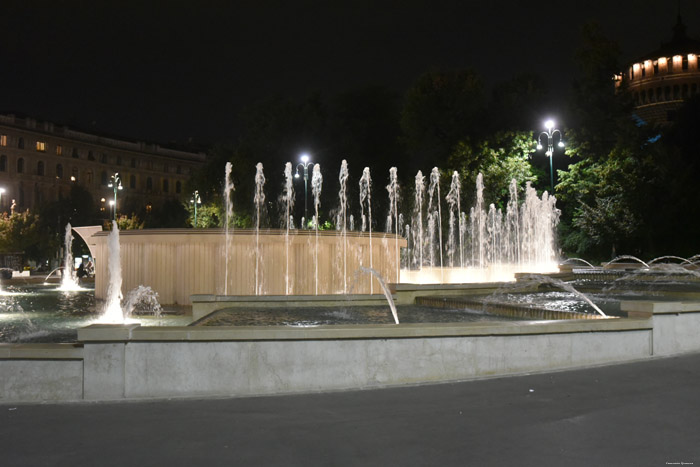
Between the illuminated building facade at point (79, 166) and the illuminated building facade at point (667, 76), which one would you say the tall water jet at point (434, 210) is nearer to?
the illuminated building facade at point (79, 166)

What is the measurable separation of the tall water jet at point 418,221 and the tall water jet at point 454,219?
160 centimetres

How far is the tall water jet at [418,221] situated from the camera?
124 ft

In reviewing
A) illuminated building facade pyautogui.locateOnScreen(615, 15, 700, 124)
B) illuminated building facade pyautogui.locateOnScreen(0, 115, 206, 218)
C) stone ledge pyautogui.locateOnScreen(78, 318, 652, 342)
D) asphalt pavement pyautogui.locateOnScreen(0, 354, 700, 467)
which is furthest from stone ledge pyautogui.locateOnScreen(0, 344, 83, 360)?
illuminated building facade pyautogui.locateOnScreen(615, 15, 700, 124)

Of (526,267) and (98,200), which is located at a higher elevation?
(98,200)

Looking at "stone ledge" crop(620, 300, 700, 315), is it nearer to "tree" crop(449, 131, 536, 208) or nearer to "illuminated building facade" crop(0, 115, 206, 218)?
"tree" crop(449, 131, 536, 208)

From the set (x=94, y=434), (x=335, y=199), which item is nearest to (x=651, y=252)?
(x=335, y=199)

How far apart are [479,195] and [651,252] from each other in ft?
30.9

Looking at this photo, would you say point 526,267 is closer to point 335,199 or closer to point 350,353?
point 335,199

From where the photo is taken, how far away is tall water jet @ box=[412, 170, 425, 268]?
37819 millimetres

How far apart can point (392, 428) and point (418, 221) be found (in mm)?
33867

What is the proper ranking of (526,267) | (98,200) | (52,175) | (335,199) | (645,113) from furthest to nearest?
(645,113), (98,200), (52,175), (335,199), (526,267)

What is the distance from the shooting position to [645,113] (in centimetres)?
9456

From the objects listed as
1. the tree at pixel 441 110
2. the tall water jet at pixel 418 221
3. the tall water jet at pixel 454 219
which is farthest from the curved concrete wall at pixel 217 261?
the tree at pixel 441 110

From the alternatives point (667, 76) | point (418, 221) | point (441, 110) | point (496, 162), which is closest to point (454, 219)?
point (418, 221)
